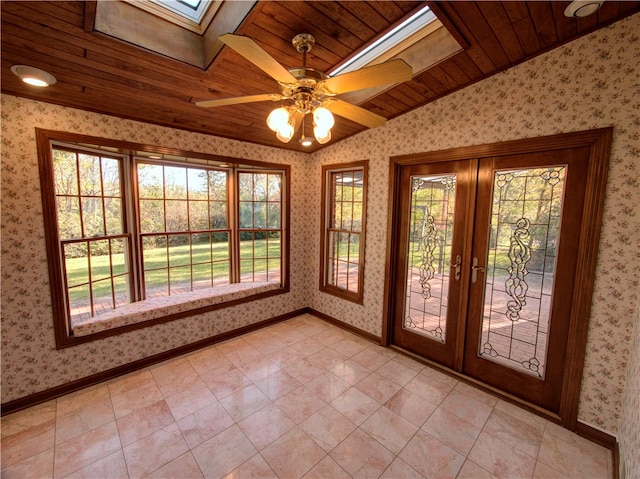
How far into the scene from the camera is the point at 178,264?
3.38m

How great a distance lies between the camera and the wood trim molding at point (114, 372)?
228 cm

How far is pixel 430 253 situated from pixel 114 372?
339 centimetres

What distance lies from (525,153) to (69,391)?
14.6 feet

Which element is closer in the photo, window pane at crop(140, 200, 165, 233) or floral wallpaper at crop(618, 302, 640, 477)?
floral wallpaper at crop(618, 302, 640, 477)

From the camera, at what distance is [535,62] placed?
85.3 inches

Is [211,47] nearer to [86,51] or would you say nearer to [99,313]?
[86,51]

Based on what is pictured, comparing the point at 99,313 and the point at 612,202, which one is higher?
the point at 612,202

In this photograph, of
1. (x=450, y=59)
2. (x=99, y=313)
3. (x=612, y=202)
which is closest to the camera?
(x=612, y=202)

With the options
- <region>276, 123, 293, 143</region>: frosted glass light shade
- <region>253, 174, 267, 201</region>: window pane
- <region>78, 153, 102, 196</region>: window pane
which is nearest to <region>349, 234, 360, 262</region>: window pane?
<region>253, 174, 267, 201</region>: window pane

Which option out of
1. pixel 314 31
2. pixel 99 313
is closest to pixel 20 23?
pixel 314 31

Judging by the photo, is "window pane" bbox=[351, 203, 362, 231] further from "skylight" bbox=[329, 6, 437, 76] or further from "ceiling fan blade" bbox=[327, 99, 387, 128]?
"ceiling fan blade" bbox=[327, 99, 387, 128]

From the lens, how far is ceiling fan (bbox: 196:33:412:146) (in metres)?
1.17

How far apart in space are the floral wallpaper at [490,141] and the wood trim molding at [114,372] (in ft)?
0.17

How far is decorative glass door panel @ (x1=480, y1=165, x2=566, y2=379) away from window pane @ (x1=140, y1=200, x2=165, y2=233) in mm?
3473
